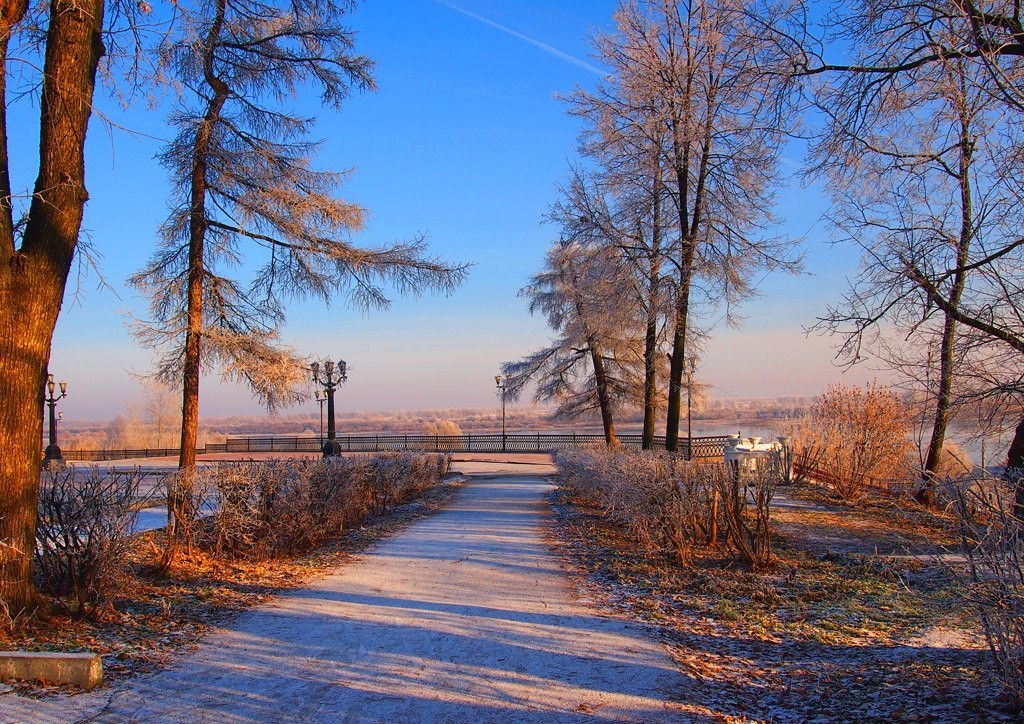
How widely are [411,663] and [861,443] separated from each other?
1375 cm

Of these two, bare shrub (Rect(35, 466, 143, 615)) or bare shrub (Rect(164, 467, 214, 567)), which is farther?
bare shrub (Rect(164, 467, 214, 567))

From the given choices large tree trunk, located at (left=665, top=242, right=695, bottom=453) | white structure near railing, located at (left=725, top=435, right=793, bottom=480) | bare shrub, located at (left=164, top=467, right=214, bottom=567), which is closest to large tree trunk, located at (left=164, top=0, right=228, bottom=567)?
bare shrub, located at (left=164, top=467, right=214, bottom=567)

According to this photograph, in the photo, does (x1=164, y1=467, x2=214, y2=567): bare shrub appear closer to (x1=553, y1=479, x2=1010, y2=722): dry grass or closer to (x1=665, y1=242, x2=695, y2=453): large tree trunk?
(x1=553, y1=479, x2=1010, y2=722): dry grass

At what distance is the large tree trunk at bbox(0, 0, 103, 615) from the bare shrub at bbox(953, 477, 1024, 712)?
250 inches

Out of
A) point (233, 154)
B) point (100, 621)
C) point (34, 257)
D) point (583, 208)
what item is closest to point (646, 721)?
point (100, 621)

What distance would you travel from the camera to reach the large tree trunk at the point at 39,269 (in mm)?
5355

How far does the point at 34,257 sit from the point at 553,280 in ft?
75.0

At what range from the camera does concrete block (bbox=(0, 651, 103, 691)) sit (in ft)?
14.3

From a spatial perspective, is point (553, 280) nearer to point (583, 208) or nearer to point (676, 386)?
point (583, 208)

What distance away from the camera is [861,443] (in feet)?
51.5

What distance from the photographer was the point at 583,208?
1581 centimetres

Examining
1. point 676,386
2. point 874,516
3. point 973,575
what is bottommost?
point 874,516

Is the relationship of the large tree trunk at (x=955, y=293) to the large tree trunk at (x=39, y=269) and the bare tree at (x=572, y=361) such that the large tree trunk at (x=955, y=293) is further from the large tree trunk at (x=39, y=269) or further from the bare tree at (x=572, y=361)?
the bare tree at (x=572, y=361)

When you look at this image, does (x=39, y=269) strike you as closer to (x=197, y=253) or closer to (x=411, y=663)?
(x=411, y=663)
